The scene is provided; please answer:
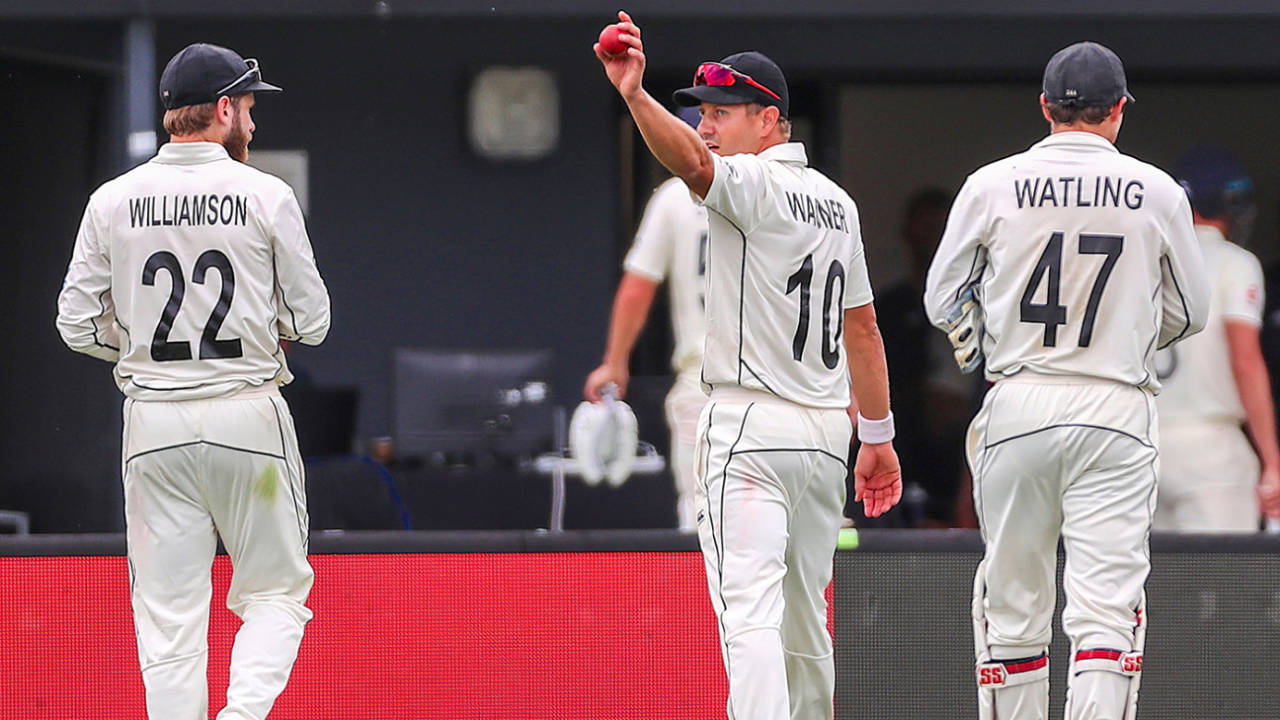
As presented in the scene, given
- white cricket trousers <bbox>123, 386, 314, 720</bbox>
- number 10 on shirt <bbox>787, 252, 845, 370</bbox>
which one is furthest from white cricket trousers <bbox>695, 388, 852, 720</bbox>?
white cricket trousers <bbox>123, 386, 314, 720</bbox>

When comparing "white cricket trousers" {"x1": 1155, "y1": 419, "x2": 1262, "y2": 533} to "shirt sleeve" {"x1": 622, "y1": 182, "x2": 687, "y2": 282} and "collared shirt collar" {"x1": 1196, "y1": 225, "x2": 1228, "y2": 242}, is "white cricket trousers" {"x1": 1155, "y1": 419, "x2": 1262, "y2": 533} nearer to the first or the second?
"collared shirt collar" {"x1": 1196, "y1": 225, "x2": 1228, "y2": 242}

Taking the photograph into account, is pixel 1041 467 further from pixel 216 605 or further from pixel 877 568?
pixel 216 605

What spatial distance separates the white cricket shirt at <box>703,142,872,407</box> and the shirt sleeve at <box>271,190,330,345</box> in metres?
0.99

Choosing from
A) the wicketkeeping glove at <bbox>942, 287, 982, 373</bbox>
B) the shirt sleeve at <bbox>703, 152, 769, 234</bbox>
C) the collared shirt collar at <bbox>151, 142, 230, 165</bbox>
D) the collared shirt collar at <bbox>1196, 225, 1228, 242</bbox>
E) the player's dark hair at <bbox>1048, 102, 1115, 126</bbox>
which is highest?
the player's dark hair at <bbox>1048, 102, 1115, 126</bbox>

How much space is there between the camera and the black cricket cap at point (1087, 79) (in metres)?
4.66

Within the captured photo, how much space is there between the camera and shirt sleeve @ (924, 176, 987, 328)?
4.70 meters

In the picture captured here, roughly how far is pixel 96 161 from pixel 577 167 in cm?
244

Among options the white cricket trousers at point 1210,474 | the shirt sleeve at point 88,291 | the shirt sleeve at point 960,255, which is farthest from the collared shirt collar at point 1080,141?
the shirt sleeve at point 88,291

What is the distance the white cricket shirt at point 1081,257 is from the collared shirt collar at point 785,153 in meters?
0.41

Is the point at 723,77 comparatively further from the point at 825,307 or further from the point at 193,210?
the point at 193,210

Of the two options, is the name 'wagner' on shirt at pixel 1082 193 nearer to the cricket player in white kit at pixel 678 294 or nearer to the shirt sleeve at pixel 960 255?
the shirt sleeve at pixel 960 255

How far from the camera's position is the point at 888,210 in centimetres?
1038

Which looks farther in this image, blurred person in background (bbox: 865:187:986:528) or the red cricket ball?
blurred person in background (bbox: 865:187:986:528)

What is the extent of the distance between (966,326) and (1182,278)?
1.73 ft
